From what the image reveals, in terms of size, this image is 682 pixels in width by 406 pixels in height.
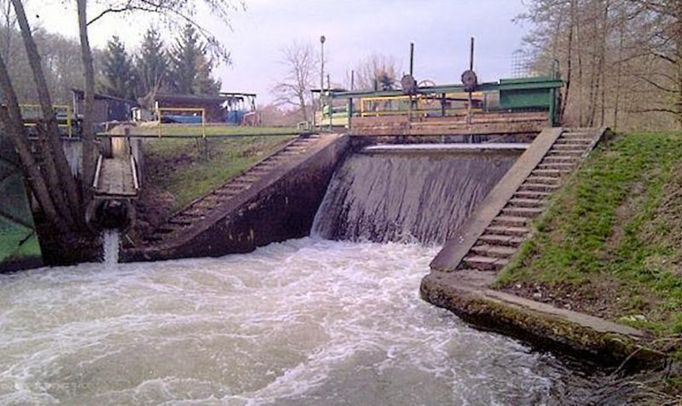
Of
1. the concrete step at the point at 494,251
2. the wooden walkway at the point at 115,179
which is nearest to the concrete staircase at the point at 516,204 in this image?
the concrete step at the point at 494,251

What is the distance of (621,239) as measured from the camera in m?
8.05

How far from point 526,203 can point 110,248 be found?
7.74m

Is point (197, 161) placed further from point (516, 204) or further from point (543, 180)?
point (543, 180)

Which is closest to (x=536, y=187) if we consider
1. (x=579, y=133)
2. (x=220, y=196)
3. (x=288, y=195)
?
(x=579, y=133)

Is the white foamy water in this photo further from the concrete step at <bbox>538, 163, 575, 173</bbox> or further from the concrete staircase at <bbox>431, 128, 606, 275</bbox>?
the concrete step at <bbox>538, 163, 575, 173</bbox>

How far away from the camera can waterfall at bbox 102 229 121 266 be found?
1058 cm

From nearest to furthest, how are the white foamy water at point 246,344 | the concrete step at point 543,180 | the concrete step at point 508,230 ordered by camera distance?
1. the white foamy water at point 246,344
2. the concrete step at point 508,230
3. the concrete step at point 543,180

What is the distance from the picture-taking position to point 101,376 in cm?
586

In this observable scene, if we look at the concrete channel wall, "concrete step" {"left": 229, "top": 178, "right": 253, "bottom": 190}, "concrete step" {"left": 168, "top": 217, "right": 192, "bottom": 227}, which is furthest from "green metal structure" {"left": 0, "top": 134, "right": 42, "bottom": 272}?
"concrete step" {"left": 229, "top": 178, "right": 253, "bottom": 190}

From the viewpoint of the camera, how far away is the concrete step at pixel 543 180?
1052 centimetres

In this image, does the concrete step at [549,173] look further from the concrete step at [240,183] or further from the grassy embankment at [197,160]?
the grassy embankment at [197,160]

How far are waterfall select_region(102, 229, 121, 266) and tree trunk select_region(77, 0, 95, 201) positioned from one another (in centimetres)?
114

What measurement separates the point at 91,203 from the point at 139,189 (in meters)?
1.14

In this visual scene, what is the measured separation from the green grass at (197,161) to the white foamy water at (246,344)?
3.50m
